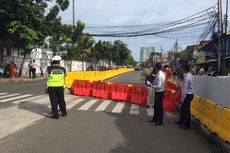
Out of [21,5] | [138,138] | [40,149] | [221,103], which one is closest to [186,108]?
[221,103]

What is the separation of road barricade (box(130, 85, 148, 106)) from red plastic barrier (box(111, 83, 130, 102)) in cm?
34

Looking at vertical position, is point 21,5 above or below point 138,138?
above

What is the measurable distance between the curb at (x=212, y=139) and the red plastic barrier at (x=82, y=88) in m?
9.35

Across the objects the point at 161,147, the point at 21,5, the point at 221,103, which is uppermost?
the point at 21,5

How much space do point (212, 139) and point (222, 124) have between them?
715 millimetres

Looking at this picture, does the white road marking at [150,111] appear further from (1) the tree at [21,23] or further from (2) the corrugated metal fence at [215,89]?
(1) the tree at [21,23]

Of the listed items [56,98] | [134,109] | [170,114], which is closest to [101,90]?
[134,109]

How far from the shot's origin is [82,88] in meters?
21.7

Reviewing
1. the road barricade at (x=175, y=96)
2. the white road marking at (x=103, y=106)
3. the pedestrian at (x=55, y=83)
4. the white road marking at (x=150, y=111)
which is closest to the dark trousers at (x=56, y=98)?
the pedestrian at (x=55, y=83)

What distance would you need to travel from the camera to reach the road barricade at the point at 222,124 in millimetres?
9133

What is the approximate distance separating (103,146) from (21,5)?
32746 mm

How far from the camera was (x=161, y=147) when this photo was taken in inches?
360

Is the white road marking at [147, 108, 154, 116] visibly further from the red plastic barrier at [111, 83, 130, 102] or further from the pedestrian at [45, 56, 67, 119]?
the pedestrian at [45, 56, 67, 119]

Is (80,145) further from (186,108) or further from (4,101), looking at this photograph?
(4,101)
